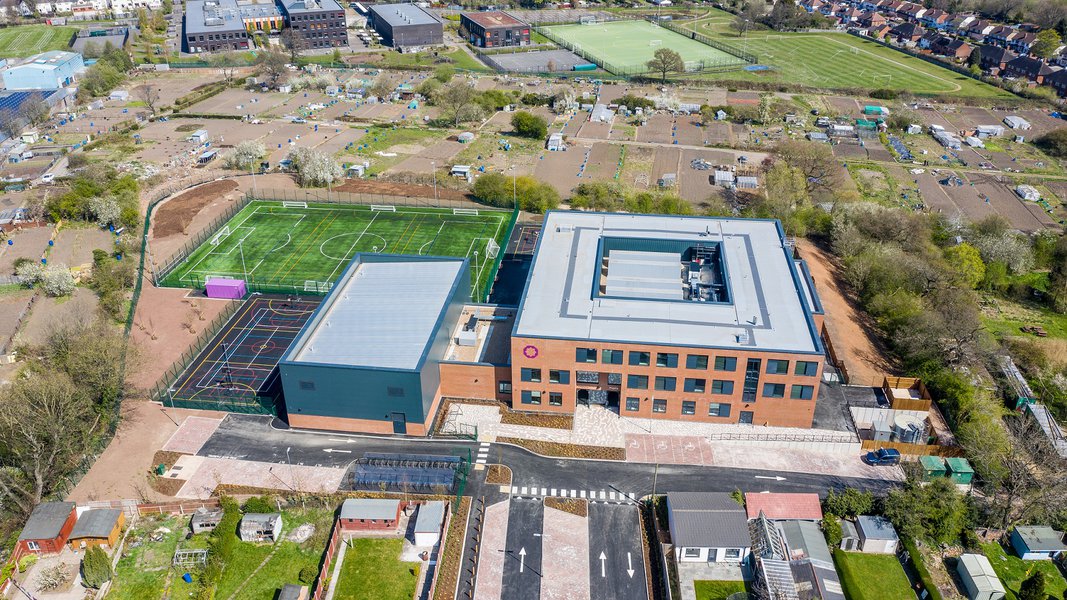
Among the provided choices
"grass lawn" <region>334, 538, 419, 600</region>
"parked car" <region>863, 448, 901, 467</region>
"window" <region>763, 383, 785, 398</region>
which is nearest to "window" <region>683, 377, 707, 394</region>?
"window" <region>763, 383, 785, 398</region>

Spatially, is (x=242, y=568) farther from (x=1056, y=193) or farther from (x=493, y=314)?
(x=1056, y=193)

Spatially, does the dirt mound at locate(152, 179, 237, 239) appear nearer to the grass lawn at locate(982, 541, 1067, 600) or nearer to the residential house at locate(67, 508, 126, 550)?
the residential house at locate(67, 508, 126, 550)

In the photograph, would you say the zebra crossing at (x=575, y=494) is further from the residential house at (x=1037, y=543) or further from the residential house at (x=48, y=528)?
the residential house at (x=48, y=528)

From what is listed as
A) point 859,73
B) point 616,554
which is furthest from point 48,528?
point 859,73

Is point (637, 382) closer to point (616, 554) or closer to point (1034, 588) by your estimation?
point (616, 554)

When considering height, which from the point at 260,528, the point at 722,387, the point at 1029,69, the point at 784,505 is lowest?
the point at 260,528

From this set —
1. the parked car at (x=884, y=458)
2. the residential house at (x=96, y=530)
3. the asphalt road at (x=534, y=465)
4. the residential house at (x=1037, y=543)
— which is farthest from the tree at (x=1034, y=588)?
the residential house at (x=96, y=530)
